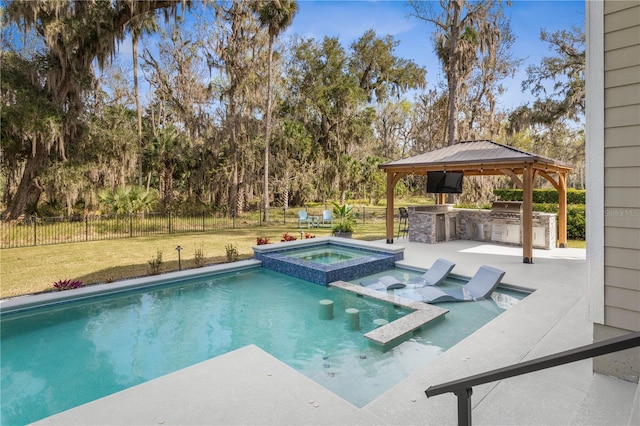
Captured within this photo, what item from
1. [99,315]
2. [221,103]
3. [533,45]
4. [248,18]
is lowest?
[99,315]

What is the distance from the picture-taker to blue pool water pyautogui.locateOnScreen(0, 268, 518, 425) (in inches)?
152

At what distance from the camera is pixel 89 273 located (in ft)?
26.5

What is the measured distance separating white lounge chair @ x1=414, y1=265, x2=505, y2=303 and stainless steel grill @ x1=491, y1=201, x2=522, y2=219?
16.8ft

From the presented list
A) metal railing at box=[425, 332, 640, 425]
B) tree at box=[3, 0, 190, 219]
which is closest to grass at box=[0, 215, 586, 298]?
tree at box=[3, 0, 190, 219]

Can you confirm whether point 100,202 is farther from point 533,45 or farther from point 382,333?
point 533,45

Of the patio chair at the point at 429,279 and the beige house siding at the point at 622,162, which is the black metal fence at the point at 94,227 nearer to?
the patio chair at the point at 429,279

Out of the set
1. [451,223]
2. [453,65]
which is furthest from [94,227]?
[453,65]

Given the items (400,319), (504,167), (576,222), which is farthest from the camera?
(576,222)

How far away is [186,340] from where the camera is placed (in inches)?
197

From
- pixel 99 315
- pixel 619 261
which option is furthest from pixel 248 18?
pixel 619 261

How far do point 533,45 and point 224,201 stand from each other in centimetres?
1907

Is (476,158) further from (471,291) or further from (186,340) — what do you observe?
(186,340)

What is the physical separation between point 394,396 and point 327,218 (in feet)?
43.7

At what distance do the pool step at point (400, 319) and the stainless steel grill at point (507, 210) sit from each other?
6.44 metres
